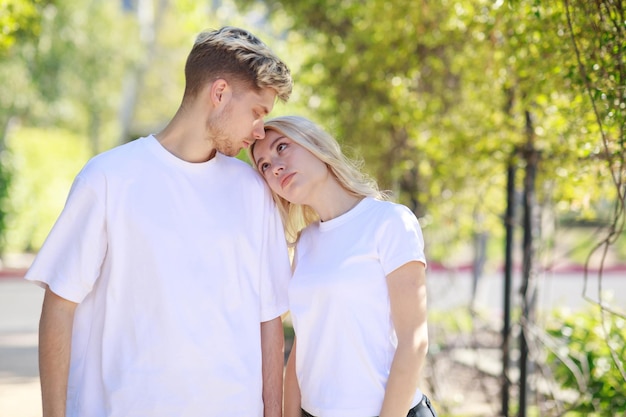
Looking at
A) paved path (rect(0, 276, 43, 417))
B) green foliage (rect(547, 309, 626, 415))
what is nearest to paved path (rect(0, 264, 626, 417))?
paved path (rect(0, 276, 43, 417))

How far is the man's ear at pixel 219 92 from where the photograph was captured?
268 centimetres

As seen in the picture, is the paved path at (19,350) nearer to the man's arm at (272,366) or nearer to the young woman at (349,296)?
the man's arm at (272,366)

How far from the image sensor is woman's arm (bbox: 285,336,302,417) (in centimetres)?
282

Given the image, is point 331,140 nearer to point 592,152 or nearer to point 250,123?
point 250,123

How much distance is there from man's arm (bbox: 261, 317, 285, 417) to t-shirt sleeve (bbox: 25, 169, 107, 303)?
603 mm

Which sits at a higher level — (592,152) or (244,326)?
(592,152)

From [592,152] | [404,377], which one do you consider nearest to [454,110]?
[592,152]

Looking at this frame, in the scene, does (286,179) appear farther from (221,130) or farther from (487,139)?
(487,139)

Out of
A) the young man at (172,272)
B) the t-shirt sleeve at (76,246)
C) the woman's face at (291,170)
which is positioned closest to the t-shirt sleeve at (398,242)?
the woman's face at (291,170)

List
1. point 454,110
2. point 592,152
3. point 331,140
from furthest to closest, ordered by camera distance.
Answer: point 454,110, point 592,152, point 331,140

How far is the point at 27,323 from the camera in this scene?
1219 centimetres

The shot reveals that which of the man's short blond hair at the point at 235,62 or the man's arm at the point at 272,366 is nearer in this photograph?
the man's short blond hair at the point at 235,62

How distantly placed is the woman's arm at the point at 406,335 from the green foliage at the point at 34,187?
17756 mm

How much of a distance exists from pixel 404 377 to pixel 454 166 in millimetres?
3609
